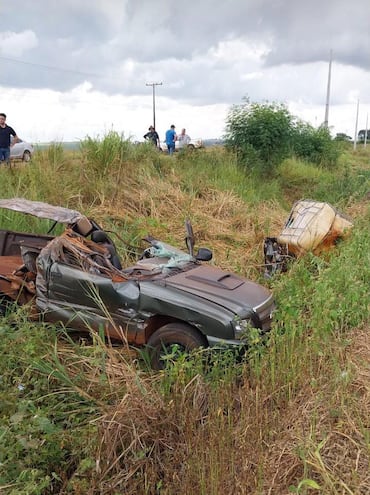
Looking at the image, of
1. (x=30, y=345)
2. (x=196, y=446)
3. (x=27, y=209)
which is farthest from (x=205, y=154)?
(x=196, y=446)

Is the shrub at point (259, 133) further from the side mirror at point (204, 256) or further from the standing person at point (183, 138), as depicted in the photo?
the side mirror at point (204, 256)

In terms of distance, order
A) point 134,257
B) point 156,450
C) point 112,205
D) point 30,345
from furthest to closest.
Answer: point 112,205 → point 134,257 → point 30,345 → point 156,450

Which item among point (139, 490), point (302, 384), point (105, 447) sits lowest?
point (139, 490)

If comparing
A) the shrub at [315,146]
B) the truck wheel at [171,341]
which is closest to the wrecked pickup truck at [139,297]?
the truck wheel at [171,341]

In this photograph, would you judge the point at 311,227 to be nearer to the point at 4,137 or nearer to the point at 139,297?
the point at 139,297

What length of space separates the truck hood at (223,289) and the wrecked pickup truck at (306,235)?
236 cm

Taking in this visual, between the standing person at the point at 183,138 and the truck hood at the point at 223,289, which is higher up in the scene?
the standing person at the point at 183,138

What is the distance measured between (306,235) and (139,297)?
3850 millimetres

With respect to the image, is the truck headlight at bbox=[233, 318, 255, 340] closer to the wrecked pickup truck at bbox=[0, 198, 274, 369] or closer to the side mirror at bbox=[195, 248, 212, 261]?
the wrecked pickup truck at bbox=[0, 198, 274, 369]

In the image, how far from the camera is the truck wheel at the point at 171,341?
13.5 feet

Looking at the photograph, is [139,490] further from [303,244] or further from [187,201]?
[187,201]

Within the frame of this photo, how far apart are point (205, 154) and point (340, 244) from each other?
291 inches

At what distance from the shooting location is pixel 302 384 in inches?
133

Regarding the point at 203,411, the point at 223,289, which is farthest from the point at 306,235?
the point at 203,411
